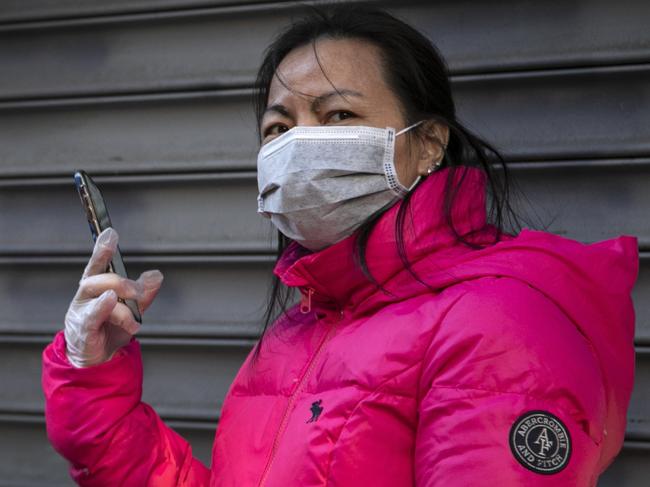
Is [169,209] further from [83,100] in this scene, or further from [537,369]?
[537,369]

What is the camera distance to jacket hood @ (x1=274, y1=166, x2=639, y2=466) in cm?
182

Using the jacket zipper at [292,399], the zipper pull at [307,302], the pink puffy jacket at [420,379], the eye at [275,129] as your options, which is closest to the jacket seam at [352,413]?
the pink puffy jacket at [420,379]

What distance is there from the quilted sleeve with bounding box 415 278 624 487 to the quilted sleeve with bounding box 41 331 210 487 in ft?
3.07

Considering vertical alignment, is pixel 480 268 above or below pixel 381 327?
above

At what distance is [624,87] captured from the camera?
2869 mm

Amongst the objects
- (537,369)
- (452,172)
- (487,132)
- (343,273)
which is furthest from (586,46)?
(537,369)

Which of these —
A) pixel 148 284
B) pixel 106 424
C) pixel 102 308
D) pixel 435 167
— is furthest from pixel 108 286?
pixel 435 167

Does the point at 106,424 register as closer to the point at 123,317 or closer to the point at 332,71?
the point at 123,317

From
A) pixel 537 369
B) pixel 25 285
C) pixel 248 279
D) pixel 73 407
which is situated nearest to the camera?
pixel 537 369

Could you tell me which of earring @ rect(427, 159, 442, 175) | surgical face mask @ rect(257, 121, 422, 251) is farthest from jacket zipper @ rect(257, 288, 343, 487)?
earring @ rect(427, 159, 442, 175)

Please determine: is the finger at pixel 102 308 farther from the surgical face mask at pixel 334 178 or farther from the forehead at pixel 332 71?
the forehead at pixel 332 71

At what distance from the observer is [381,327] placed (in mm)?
1892

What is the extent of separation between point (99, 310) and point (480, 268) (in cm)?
94

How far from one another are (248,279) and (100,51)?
1126 mm
